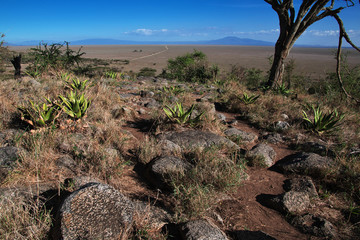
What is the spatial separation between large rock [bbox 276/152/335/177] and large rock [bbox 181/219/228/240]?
6.63 feet

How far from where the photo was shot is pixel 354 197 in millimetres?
3033

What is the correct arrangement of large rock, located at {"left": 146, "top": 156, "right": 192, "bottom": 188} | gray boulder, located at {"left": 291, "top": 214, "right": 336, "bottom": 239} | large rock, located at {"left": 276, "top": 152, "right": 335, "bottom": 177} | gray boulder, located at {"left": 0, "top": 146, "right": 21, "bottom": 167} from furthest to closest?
large rock, located at {"left": 276, "top": 152, "right": 335, "bottom": 177}
large rock, located at {"left": 146, "top": 156, "right": 192, "bottom": 188}
gray boulder, located at {"left": 0, "top": 146, "right": 21, "bottom": 167}
gray boulder, located at {"left": 291, "top": 214, "right": 336, "bottom": 239}

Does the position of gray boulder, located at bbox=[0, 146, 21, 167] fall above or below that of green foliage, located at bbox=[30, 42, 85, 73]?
below

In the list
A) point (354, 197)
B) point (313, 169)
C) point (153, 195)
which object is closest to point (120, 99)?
point (153, 195)

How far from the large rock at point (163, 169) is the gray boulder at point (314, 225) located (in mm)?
1422

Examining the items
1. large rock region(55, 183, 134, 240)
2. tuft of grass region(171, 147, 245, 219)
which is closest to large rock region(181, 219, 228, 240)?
tuft of grass region(171, 147, 245, 219)

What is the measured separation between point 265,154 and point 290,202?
1.26m

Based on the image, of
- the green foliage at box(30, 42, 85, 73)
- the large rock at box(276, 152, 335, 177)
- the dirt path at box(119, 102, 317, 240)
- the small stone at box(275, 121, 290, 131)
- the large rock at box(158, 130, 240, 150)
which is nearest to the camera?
the dirt path at box(119, 102, 317, 240)

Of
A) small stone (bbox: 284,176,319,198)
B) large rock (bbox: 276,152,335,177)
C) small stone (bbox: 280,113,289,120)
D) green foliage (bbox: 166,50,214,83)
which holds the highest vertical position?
green foliage (bbox: 166,50,214,83)

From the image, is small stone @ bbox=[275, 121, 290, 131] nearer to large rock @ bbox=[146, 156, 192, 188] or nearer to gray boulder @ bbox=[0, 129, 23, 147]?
large rock @ bbox=[146, 156, 192, 188]

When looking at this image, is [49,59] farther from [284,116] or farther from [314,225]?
[314,225]

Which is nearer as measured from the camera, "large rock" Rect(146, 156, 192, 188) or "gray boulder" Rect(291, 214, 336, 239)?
"gray boulder" Rect(291, 214, 336, 239)

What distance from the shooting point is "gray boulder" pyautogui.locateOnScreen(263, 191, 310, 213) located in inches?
109

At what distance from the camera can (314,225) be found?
2.50 meters
